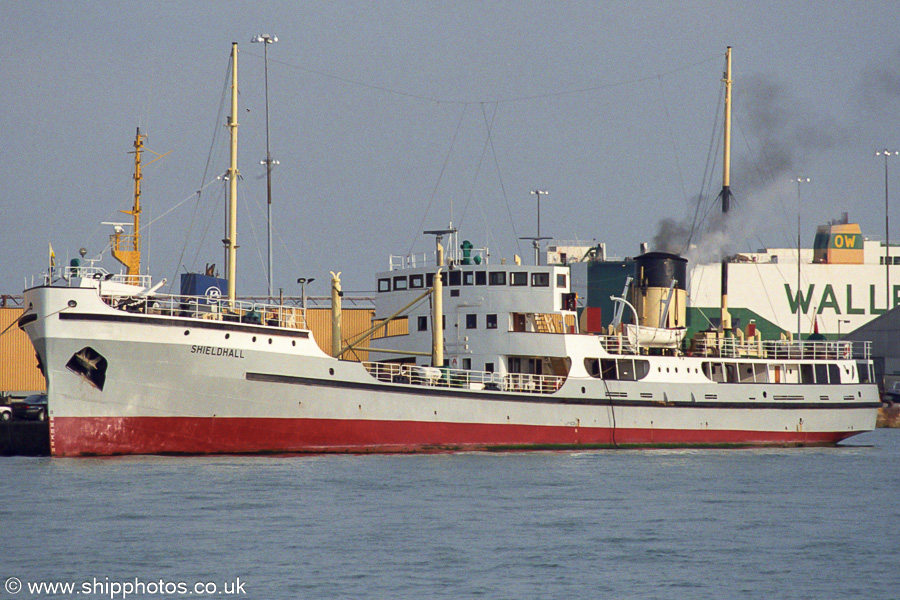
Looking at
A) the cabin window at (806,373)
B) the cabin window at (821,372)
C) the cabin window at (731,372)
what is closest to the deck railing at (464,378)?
the cabin window at (731,372)

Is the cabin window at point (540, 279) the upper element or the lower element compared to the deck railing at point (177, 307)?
upper

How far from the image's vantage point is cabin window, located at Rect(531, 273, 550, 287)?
35875 mm

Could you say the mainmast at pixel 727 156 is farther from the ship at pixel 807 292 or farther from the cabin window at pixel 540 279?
the ship at pixel 807 292

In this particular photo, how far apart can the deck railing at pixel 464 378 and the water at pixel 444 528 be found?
2977mm

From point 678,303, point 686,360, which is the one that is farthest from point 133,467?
point 678,303

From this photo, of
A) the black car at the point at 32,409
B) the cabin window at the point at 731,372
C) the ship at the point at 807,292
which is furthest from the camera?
the ship at the point at 807,292

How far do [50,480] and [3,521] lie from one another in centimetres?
492

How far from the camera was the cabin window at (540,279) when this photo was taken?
35.9 meters

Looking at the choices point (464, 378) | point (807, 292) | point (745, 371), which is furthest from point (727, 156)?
point (807, 292)

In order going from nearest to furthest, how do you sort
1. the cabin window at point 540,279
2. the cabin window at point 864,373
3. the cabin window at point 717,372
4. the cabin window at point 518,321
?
1. the cabin window at point 540,279
2. the cabin window at point 518,321
3. the cabin window at point 717,372
4. the cabin window at point 864,373

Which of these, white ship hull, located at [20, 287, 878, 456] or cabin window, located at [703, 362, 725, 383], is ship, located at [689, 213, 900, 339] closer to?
cabin window, located at [703, 362, 725, 383]

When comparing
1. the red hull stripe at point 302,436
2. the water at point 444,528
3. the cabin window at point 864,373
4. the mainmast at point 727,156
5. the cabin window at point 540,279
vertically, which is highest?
the mainmast at point 727,156

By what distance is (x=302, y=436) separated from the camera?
102ft

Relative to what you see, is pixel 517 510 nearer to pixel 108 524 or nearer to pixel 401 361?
pixel 108 524
